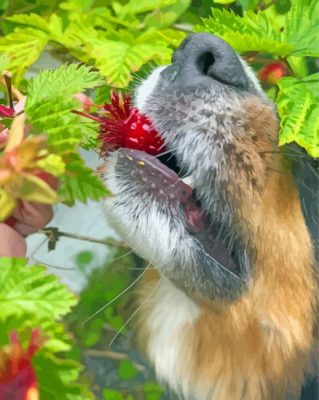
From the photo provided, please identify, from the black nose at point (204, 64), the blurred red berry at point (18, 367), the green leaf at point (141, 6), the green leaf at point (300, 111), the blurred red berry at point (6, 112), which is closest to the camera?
the blurred red berry at point (18, 367)

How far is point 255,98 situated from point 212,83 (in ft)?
0.30

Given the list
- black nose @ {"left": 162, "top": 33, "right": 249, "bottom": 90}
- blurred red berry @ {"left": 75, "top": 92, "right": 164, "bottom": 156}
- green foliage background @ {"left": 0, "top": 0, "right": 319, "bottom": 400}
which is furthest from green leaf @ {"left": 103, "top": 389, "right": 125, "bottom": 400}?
black nose @ {"left": 162, "top": 33, "right": 249, "bottom": 90}

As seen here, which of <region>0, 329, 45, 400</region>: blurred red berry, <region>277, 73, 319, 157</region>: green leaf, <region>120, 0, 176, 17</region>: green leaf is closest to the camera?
<region>0, 329, 45, 400</region>: blurred red berry

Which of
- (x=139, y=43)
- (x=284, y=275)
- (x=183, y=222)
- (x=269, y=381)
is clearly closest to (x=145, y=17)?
(x=139, y=43)

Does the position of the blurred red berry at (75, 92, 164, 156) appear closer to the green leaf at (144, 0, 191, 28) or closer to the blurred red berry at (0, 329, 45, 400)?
the green leaf at (144, 0, 191, 28)

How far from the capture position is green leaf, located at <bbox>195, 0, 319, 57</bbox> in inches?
42.9

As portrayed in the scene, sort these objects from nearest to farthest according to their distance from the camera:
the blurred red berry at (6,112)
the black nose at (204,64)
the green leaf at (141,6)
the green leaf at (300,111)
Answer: the blurred red berry at (6,112) → the green leaf at (300,111) → the black nose at (204,64) → the green leaf at (141,6)

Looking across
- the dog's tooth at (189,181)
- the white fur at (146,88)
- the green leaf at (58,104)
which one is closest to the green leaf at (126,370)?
the dog's tooth at (189,181)

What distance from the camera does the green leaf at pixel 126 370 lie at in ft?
4.06

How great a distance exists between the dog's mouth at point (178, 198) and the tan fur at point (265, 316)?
0.04 metres

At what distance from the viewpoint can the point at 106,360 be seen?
3.94 feet

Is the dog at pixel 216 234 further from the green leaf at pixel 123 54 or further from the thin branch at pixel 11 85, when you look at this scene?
the thin branch at pixel 11 85

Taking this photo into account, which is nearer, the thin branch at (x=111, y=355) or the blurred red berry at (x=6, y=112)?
the blurred red berry at (x=6, y=112)

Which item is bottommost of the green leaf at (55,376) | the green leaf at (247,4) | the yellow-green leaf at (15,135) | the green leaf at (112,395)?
the green leaf at (112,395)
